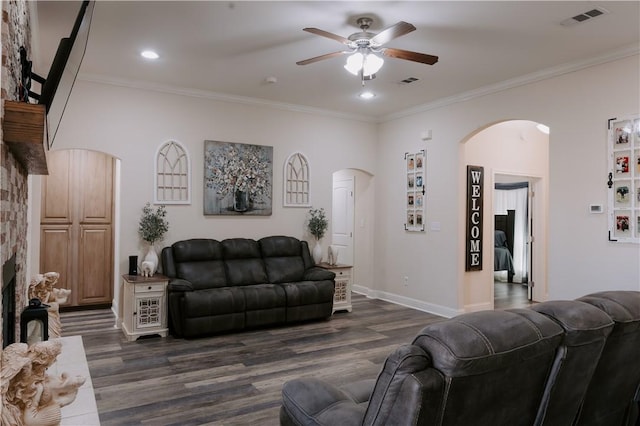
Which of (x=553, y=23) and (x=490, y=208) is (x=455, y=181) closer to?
(x=490, y=208)

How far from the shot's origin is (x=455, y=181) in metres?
5.69

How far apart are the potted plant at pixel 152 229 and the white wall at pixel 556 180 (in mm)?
3464

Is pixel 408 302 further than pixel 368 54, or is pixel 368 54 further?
pixel 408 302

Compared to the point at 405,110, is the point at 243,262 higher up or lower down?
lower down

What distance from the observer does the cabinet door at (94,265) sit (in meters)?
5.84

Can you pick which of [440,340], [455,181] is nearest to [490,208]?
[455,181]

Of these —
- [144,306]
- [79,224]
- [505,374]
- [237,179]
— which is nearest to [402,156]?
[237,179]

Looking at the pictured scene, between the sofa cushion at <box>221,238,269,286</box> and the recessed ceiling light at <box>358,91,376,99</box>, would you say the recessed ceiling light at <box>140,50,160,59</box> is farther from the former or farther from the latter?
the recessed ceiling light at <box>358,91,376,99</box>

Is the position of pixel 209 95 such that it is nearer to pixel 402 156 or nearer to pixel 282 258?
pixel 282 258

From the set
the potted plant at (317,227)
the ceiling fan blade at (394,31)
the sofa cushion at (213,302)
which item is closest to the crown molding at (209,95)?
the potted plant at (317,227)

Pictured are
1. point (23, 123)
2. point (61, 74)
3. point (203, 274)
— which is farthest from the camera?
point (203, 274)

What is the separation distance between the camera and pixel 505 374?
128 centimetres

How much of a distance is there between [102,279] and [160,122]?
245 centimetres

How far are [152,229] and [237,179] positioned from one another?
131 centimetres
